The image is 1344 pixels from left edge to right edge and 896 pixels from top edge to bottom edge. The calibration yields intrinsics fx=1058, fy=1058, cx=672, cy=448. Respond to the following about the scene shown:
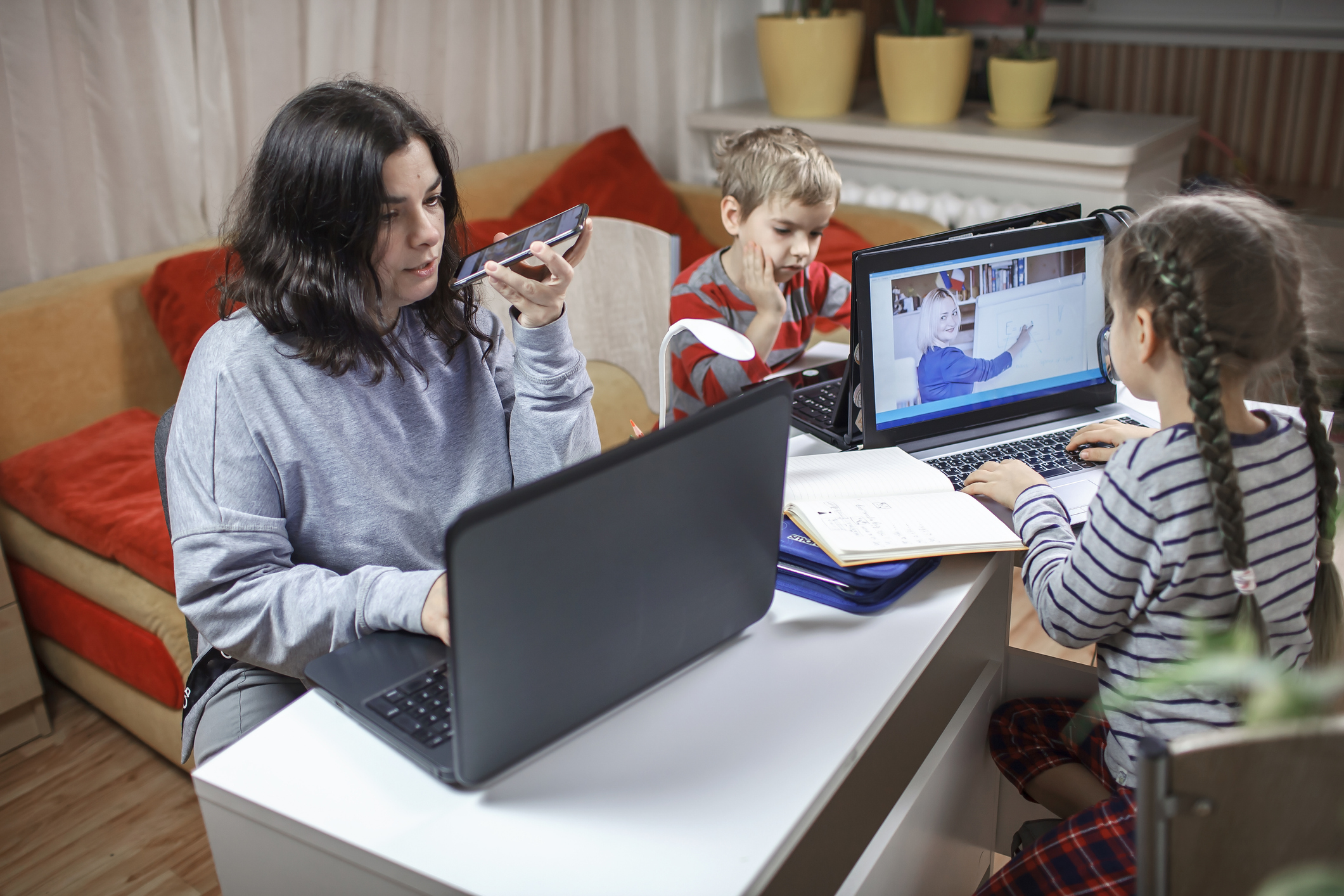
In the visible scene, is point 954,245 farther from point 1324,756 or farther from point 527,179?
point 527,179

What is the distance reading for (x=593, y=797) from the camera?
0.84 metres

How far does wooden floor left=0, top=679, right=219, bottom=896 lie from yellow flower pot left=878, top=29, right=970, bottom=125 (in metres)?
2.60

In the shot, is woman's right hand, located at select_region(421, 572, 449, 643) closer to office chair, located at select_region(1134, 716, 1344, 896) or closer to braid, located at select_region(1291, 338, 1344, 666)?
office chair, located at select_region(1134, 716, 1344, 896)

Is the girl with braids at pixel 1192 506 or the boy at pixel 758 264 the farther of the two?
the boy at pixel 758 264

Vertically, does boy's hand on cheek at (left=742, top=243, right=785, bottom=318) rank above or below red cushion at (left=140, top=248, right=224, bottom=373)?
above

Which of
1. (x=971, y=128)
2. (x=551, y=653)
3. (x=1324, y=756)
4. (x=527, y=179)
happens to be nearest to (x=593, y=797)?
(x=551, y=653)

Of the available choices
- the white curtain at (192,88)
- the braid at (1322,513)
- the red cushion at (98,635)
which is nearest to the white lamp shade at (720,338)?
the braid at (1322,513)

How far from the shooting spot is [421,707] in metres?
0.92

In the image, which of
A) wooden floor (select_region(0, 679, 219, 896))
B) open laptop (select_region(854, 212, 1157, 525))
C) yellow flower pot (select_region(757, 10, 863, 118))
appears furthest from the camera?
yellow flower pot (select_region(757, 10, 863, 118))

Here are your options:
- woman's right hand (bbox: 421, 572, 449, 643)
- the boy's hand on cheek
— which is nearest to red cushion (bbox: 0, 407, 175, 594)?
woman's right hand (bbox: 421, 572, 449, 643)

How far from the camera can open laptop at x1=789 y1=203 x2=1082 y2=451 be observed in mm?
1398

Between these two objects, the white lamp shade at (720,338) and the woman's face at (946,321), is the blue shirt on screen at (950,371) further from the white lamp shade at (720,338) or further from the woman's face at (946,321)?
the white lamp shade at (720,338)

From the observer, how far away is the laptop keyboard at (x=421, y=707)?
0.89m

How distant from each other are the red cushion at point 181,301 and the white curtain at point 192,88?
9.6 inches
